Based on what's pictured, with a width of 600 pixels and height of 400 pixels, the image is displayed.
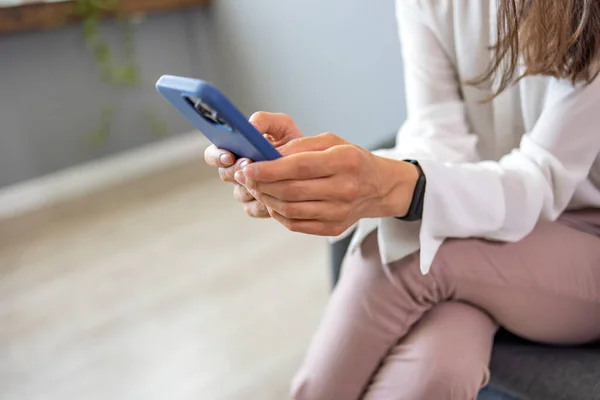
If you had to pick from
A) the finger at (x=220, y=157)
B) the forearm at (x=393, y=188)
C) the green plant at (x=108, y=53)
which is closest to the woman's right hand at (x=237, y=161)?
the finger at (x=220, y=157)

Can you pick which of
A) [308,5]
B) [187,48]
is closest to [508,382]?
[308,5]

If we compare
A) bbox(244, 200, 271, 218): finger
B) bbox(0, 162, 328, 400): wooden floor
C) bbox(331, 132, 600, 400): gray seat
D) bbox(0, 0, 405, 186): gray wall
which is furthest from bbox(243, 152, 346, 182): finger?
bbox(0, 0, 405, 186): gray wall

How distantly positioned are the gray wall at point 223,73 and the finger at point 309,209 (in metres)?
1.08

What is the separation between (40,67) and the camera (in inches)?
78.4

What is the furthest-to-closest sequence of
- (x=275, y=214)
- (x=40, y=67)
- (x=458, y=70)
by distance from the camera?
(x=40, y=67)
(x=458, y=70)
(x=275, y=214)

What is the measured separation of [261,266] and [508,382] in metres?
0.96

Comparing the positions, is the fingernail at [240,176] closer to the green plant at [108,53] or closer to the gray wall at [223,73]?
the gray wall at [223,73]

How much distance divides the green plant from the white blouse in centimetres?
136

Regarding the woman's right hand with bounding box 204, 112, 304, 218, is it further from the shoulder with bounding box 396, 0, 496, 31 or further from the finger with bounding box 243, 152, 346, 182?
the shoulder with bounding box 396, 0, 496, 31

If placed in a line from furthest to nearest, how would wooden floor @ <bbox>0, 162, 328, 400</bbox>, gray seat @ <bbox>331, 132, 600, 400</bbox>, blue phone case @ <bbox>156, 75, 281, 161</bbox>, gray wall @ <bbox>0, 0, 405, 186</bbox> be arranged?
gray wall @ <bbox>0, 0, 405, 186</bbox> → wooden floor @ <bbox>0, 162, 328, 400</bbox> → gray seat @ <bbox>331, 132, 600, 400</bbox> → blue phone case @ <bbox>156, 75, 281, 161</bbox>

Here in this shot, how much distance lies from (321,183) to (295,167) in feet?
0.13

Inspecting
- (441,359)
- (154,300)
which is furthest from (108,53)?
(441,359)

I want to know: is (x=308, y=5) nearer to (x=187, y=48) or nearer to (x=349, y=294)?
(x=187, y=48)

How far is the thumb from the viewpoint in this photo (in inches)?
25.2
